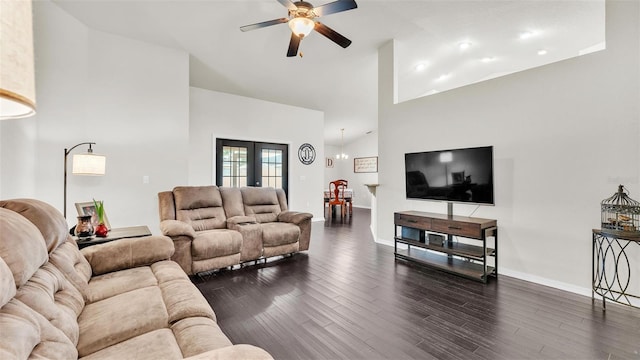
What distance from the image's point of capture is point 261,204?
4258 mm

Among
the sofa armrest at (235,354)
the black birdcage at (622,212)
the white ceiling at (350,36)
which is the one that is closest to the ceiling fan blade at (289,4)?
the white ceiling at (350,36)

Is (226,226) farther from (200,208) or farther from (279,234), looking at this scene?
(279,234)

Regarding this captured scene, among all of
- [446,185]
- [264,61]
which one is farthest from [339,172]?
[446,185]

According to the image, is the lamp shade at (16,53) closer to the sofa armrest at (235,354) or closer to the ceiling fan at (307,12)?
the sofa armrest at (235,354)

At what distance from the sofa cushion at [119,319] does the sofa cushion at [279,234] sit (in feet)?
6.53

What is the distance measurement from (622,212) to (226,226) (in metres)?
4.03

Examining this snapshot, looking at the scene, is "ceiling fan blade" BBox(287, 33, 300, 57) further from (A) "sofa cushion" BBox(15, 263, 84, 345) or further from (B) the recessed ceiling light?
(B) the recessed ceiling light

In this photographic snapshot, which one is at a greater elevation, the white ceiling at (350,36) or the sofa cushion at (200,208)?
the white ceiling at (350,36)

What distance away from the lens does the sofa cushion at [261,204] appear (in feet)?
13.5

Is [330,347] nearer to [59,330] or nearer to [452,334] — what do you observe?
[452,334]

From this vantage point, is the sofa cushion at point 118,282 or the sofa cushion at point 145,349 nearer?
the sofa cushion at point 145,349

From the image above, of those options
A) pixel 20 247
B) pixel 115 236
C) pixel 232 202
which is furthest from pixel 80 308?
pixel 232 202

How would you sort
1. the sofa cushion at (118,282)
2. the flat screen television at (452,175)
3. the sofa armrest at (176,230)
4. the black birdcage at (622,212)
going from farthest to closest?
1. the flat screen television at (452,175)
2. the sofa armrest at (176,230)
3. the black birdcage at (622,212)
4. the sofa cushion at (118,282)

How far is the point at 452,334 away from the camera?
197 cm
